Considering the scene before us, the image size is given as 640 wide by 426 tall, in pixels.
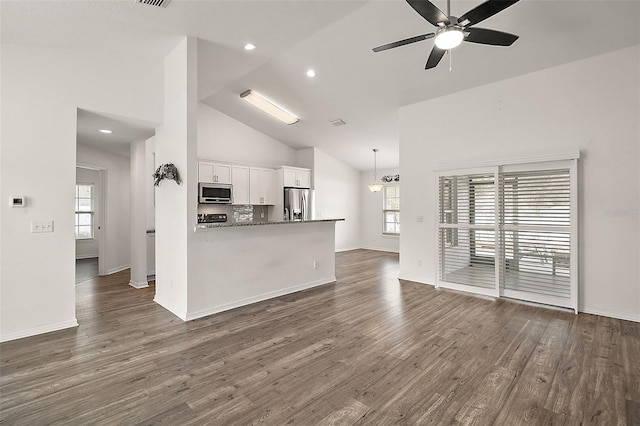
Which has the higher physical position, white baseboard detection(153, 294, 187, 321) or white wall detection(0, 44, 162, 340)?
white wall detection(0, 44, 162, 340)

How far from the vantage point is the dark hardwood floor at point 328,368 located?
78.9 inches

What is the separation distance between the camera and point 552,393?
7.23 feet

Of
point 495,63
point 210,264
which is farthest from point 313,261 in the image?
point 495,63

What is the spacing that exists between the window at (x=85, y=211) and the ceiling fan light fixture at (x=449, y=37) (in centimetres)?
890

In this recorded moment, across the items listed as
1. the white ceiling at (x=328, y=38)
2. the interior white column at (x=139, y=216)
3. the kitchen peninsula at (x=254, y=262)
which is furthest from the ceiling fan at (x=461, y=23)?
the interior white column at (x=139, y=216)

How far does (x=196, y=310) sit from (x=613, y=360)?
13.4ft

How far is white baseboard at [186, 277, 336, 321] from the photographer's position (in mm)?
3725

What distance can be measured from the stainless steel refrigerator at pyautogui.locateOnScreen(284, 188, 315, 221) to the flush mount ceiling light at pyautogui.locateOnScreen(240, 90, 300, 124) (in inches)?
70.5

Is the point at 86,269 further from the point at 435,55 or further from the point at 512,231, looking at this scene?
the point at 512,231

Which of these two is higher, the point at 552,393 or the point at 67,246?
the point at 67,246

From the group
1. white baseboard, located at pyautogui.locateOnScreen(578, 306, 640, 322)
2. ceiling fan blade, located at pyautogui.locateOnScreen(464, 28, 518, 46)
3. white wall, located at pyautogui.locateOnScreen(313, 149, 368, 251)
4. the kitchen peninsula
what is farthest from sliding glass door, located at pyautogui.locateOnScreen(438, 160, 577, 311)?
white wall, located at pyautogui.locateOnScreen(313, 149, 368, 251)

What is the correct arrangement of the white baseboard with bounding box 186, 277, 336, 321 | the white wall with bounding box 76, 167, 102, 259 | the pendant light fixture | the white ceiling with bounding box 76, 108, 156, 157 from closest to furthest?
the white baseboard with bounding box 186, 277, 336, 321
the white ceiling with bounding box 76, 108, 156, 157
the white wall with bounding box 76, 167, 102, 259
the pendant light fixture

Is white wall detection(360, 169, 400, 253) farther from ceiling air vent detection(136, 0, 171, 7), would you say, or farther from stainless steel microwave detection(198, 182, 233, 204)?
ceiling air vent detection(136, 0, 171, 7)

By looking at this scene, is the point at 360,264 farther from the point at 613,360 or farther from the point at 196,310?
the point at 613,360
